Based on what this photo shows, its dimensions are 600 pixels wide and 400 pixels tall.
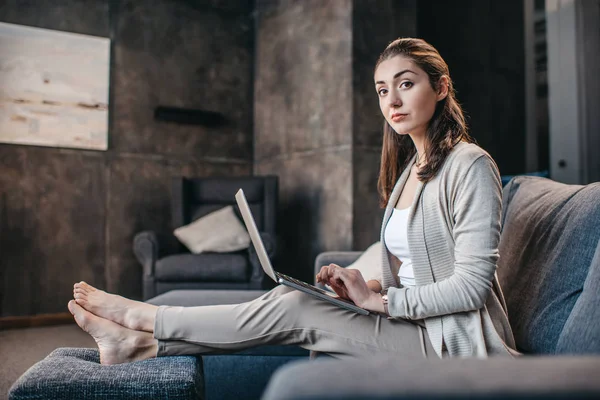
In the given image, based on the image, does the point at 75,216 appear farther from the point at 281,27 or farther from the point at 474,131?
the point at 474,131

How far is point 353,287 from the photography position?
4.45 ft

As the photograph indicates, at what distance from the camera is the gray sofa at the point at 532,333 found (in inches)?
16.9

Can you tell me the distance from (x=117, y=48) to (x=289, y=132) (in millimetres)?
1708

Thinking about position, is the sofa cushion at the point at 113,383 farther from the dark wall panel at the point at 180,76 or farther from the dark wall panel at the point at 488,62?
the dark wall panel at the point at 488,62

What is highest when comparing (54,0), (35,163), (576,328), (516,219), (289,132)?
(54,0)

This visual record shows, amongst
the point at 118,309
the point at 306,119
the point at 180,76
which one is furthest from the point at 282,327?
the point at 180,76

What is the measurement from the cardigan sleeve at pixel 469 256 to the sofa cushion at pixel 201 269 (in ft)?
8.31

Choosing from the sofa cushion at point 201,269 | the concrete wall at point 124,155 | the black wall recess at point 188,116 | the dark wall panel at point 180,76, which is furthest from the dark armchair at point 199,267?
the black wall recess at point 188,116

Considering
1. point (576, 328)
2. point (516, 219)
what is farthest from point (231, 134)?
point (576, 328)

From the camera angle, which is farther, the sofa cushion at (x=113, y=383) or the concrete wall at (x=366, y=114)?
the concrete wall at (x=366, y=114)

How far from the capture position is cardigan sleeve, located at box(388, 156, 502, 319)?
1.24 meters

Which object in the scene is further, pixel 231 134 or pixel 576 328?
pixel 231 134

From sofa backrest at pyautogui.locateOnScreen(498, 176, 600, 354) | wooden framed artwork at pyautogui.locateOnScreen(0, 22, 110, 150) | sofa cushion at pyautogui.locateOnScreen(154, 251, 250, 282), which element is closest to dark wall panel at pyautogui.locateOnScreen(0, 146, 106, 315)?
wooden framed artwork at pyautogui.locateOnScreen(0, 22, 110, 150)

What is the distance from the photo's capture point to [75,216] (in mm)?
4469
